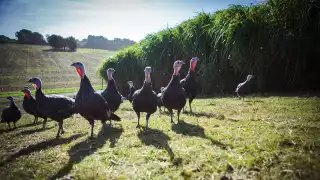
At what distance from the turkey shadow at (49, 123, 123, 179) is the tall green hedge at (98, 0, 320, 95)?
9.04 meters

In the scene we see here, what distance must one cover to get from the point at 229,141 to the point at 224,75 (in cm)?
983

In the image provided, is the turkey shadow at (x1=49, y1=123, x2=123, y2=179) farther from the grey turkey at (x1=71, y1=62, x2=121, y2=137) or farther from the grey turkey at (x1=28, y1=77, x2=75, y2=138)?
the grey turkey at (x1=28, y1=77, x2=75, y2=138)

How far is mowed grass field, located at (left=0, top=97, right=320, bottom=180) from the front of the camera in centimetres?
347

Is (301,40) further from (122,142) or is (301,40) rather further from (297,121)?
(122,142)

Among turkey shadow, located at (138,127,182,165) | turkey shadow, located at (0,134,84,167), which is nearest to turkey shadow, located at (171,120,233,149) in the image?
turkey shadow, located at (138,127,182,165)

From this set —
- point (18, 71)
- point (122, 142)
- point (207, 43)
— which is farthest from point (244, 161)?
point (18, 71)

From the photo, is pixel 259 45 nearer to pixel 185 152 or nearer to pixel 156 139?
pixel 156 139

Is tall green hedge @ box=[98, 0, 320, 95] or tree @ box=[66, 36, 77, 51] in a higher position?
tree @ box=[66, 36, 77, 51]

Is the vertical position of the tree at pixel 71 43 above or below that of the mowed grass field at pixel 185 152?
above

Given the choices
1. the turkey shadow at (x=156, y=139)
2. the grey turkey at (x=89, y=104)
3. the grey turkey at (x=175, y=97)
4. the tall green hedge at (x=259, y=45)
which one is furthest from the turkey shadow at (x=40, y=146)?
the tall green hedge at (x=259, y=45)

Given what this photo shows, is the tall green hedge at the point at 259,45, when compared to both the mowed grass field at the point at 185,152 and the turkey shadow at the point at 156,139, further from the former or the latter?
the turkey shadow at the point at 156,139

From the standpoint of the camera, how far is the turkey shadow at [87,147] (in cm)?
412

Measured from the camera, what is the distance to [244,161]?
3633 millimetres

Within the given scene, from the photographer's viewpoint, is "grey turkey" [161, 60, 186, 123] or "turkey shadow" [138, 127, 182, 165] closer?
"turkey shadow" [138, 127, 182, 165]
